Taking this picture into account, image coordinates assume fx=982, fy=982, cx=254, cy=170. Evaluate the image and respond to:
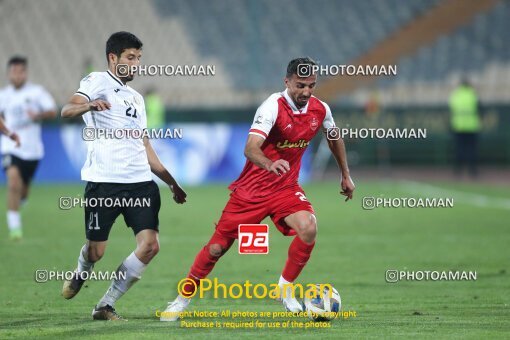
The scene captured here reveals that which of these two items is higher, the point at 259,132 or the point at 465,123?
the point at 465,123

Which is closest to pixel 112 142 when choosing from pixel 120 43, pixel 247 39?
pixel 120 43

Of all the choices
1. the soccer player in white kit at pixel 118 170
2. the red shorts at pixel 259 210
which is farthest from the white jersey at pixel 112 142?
the red shorts at pixel 259 210

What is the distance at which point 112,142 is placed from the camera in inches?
287

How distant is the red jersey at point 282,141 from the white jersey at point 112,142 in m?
0.83

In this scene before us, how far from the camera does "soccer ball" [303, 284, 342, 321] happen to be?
23.4 feet

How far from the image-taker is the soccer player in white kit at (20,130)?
513 inches

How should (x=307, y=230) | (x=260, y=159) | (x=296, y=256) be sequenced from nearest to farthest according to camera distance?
(x=260, y=159)
(x=307, y=230)
(x=296, y=256)

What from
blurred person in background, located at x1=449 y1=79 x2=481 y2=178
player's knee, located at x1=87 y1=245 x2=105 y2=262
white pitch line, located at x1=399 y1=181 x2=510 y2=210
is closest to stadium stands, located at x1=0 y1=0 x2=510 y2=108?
blurred person in background, located at x1=449 y1=79 x2=481 y2=178

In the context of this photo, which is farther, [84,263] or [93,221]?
[84,263]

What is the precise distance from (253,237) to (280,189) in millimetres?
430

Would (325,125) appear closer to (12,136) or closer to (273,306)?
(273,306)

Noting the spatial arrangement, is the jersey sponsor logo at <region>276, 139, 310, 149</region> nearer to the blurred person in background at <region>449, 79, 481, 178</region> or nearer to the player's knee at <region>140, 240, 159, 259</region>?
the player's knee at <region>140, 240, 159, 259</region>

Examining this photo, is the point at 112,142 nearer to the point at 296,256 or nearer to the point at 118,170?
the point at 118,170

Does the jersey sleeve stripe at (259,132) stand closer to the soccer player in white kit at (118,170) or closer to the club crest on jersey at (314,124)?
the club crest on jersey at (314,124)
